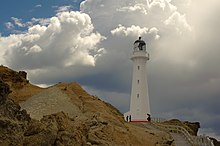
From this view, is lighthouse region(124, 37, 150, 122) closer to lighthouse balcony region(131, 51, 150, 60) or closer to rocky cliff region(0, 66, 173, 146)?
lighthouse balcony region(131, 51, 150, 60)

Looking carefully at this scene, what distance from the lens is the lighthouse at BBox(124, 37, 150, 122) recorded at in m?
55.6

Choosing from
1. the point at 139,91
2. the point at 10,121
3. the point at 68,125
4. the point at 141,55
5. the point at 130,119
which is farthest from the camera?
the point at 141,55

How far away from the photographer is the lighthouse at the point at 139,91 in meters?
55.6

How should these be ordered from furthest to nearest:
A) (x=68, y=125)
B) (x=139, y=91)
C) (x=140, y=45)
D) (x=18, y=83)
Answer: (x=140, y=45)
(x=139, y=91)
(x=18, y=83)
(x=68, y=125)

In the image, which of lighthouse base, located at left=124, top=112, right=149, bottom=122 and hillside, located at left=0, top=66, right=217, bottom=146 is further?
lighthouse base, located at left=124, top=112, right=149, bottom=122

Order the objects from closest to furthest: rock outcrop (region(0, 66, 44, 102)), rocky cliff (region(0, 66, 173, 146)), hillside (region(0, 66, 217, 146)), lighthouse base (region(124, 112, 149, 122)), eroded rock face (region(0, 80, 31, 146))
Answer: eroded rock face (region(0, 80, 31, 146))
rocky cliff (region(0, 66, 173, 146))
hillside (region(0, 66, 217, 146))
rock outcrop (region(0, 66, 44, 102))
lighthouse base (region(124, 112, 149, 122))

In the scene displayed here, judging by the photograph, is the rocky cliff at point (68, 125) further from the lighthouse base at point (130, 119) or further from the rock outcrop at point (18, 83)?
the lighthouse base at point (130, 119)

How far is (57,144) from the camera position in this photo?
77.3ft

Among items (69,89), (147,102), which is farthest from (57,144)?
(147,102)

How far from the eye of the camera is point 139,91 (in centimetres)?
5656

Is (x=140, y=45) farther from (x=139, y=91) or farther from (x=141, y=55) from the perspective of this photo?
(x=139, y=91)

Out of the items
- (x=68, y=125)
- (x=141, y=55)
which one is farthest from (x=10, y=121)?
(x=141, y=55)

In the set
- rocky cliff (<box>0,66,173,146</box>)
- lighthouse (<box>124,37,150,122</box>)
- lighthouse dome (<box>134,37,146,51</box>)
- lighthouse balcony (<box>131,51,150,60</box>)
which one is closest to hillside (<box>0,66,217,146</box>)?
rocky cliff (<box>0,66,173,146</box>)

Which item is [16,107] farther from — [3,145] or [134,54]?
[134,54]
